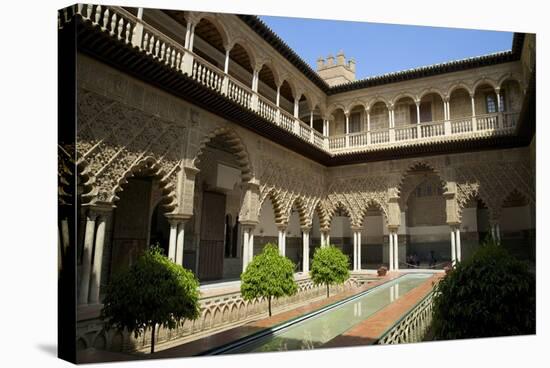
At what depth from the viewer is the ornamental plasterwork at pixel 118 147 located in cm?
578

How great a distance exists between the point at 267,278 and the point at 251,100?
4130mm

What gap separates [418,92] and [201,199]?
25.0ft

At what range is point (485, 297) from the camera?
4.85 m

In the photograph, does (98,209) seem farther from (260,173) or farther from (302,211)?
(302,211)

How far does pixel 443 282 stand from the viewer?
5176mm

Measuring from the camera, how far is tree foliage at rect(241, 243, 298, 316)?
26.0 ft

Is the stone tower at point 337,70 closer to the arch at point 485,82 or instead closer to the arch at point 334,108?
the arch at point 334,108

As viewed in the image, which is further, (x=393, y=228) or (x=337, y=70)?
(x=337, y=70)

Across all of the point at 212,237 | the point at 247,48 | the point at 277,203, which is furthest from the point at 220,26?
the point at 212,237

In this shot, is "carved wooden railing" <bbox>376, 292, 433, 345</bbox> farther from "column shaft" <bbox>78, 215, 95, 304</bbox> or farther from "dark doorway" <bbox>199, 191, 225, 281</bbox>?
"dark doorway" <bbox>199, 191, 225, 281</bbox>

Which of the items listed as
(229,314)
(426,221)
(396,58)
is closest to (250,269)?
(229,314)

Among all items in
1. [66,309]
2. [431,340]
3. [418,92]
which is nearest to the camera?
[66,309]

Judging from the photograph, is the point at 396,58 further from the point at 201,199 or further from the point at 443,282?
the point at 201,199
